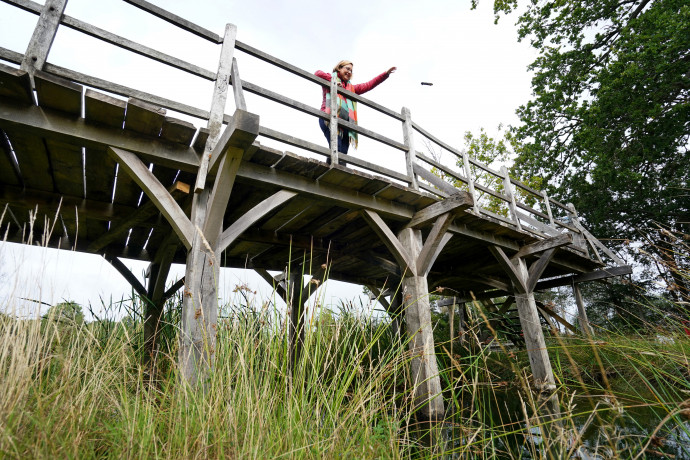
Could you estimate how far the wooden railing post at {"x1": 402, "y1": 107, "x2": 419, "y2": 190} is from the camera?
468cm

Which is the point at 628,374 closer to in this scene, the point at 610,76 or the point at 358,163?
the point at 358,163

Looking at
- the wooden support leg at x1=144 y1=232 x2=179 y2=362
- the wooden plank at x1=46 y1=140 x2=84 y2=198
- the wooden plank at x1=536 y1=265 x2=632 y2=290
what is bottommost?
the wooden support leg at x1=144 y1=232 x2=179 y2=362

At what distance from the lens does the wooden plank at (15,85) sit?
2.36 m

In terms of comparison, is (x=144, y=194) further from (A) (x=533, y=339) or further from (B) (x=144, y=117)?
(A) (x=533, y=339)

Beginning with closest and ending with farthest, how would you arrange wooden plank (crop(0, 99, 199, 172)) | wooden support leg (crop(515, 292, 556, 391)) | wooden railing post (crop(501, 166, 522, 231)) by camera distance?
wooden plank (crop(0, 99, 199, 172))
wooden support leg (crop(515, 292, 556, 391))
wooden railing post (crop(501, 166, 522, 231))

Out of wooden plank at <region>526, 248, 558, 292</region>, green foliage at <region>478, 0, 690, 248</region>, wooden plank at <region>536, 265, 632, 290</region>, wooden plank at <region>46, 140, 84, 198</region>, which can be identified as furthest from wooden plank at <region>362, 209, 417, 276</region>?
green foliage at <region>478, 0, 690, 248</region>

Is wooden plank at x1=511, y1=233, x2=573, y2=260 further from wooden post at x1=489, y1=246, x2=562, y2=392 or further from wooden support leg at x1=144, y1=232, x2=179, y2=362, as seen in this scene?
wooden support leg at x1=144, y1=232, x2=179, y2=362

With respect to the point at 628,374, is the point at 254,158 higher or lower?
higher

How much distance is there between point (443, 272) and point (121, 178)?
5301mm

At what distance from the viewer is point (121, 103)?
2.68m

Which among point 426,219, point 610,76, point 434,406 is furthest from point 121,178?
point 610,76

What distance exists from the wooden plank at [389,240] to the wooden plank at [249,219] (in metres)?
1.02

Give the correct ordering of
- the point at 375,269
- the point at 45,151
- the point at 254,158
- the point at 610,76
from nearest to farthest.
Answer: the point at 45,151 → the point at 254,158 → the point at 375,269 → the point at 610,76

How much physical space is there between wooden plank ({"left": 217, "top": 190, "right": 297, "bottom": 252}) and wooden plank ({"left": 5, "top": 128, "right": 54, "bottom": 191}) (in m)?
1.48
